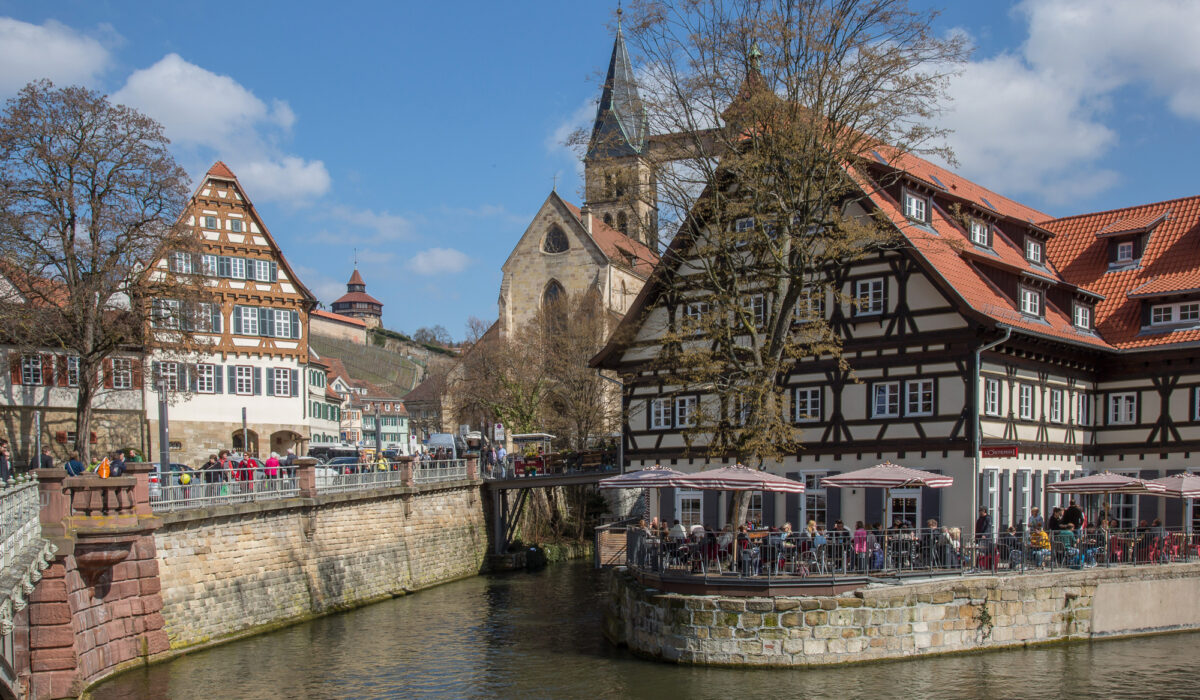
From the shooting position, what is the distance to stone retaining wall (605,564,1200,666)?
2070cm

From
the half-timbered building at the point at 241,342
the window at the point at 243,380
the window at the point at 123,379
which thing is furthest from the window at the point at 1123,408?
the window at the point at 123,379

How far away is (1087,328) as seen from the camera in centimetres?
3403

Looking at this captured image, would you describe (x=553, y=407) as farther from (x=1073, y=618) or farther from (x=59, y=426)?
(x=1073, y=618)

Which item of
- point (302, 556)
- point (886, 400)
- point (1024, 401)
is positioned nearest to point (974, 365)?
point (886, 400)

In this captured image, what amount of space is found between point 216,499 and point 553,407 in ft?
101

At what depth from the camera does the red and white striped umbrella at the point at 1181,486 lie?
25.9m

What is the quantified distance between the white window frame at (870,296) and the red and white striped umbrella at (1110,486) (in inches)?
244

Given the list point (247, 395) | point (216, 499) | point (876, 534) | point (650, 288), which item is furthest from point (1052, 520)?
point (247, 395)

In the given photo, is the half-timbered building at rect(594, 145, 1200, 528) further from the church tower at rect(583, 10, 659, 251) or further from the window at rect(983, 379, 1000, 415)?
the church tower at rect(583, 10, 659, 251)

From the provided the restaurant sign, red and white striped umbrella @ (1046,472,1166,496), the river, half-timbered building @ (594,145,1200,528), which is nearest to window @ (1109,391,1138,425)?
half-timbered building @ (594,145,1200,528)

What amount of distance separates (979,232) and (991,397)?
683cm

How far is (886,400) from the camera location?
2977 cm

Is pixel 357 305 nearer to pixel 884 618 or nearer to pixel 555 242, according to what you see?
pixel 555 242

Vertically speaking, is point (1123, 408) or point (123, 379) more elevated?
point (123, 379)
